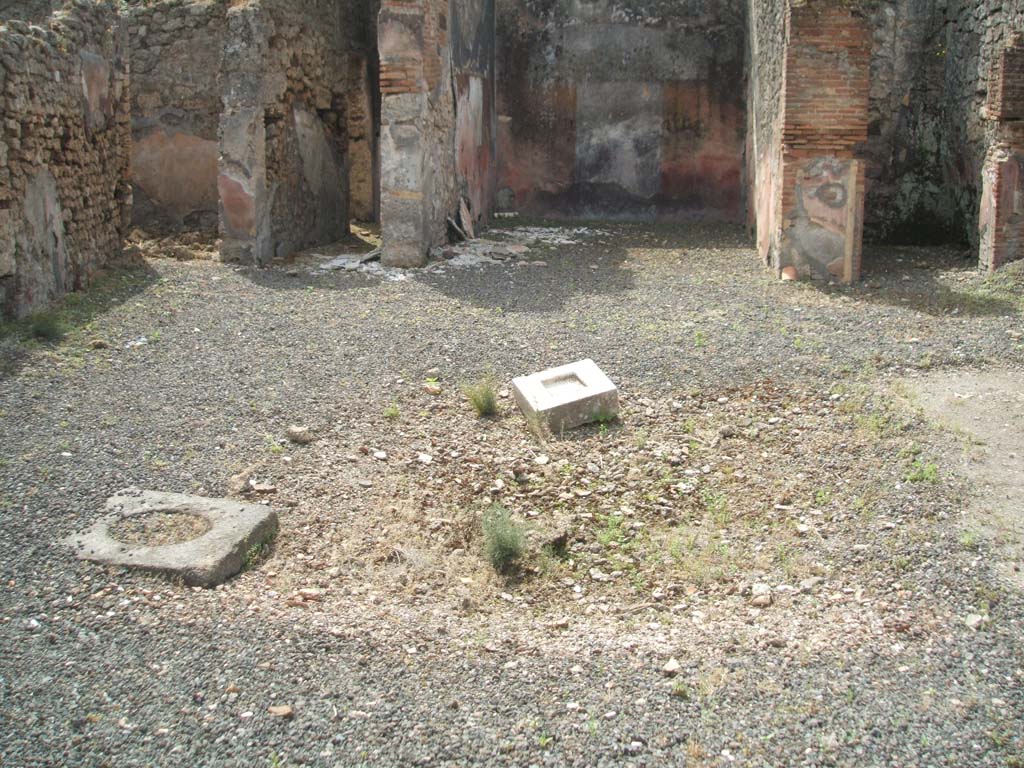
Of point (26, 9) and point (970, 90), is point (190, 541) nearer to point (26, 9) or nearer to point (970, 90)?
point (970, 90)

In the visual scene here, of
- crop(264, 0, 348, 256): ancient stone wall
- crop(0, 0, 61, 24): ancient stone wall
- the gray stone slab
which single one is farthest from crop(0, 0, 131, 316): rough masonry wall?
the gray stone slab

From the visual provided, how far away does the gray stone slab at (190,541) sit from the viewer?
12.9ft

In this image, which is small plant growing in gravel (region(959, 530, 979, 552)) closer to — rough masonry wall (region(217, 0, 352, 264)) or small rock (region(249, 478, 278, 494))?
small rock (region(249, 478, 278, 494))

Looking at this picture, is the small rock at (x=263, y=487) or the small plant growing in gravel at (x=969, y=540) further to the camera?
the small rock at (x=263, y=487)

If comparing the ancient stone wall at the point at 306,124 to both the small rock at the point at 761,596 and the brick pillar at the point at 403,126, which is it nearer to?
the brick pillar at the point at 403,126

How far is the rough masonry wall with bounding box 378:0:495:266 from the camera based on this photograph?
9445 mm

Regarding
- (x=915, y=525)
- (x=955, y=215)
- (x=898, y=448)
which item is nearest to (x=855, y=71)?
(x=955, y=215)

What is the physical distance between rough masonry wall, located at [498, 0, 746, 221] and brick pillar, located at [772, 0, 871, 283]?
16.3ft

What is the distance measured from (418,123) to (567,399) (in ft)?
15.4

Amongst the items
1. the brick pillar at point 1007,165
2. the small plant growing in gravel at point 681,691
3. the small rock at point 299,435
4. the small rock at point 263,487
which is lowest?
the small plant growing in gravel at point 681,691

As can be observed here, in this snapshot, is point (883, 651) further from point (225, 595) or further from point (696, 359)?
point (696, 359)

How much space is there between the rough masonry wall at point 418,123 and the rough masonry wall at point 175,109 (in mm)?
2633

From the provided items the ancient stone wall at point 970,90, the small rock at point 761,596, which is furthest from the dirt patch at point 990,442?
the ancient stone wall at point 970,90

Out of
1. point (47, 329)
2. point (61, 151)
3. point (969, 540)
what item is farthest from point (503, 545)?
point (61, 151)
